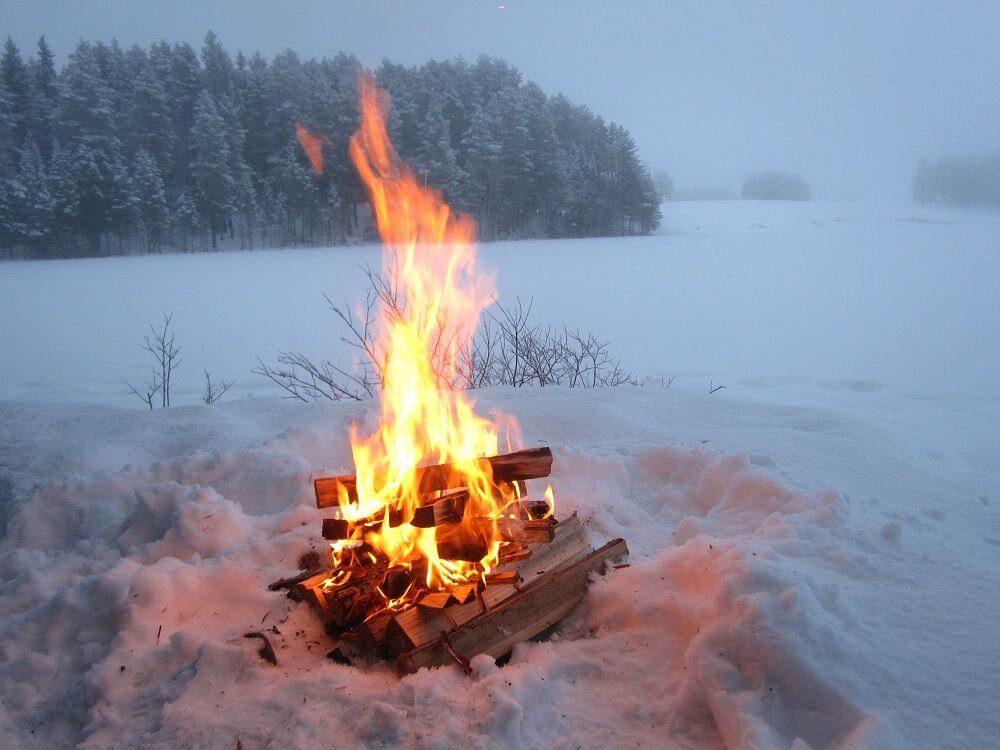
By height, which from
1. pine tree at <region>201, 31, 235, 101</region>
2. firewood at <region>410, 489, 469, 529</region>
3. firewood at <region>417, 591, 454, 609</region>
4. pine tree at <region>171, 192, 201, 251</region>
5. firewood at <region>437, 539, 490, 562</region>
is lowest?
firewood at <region>417, 591, 454, 609</region>

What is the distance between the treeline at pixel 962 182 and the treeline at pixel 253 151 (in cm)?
1008

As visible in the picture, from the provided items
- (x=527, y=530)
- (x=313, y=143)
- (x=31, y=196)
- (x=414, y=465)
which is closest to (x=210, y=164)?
(x=313, y=143)

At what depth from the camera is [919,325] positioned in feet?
42.7

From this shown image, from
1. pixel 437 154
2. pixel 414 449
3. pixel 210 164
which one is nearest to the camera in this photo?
pixel 414 449

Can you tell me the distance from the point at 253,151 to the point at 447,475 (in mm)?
21489

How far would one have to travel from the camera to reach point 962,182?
2222 centimetres

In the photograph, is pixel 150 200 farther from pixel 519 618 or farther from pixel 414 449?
pixel 519 618

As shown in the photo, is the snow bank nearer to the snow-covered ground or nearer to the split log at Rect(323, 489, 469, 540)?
the snow-covered ground

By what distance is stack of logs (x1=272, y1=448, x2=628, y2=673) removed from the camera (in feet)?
7.30

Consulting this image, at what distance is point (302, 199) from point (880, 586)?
71.2 ft

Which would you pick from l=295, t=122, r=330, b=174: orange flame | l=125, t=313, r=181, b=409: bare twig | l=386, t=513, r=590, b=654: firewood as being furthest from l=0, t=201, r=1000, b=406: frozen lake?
l=386, t=513, r=590, b=654: firewood

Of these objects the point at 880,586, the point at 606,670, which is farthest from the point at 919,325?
the point at 606,670

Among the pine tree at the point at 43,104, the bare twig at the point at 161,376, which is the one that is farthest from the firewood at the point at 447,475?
the pine tree at the point at 43,104

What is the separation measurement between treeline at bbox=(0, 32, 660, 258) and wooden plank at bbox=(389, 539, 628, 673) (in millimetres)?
16803
